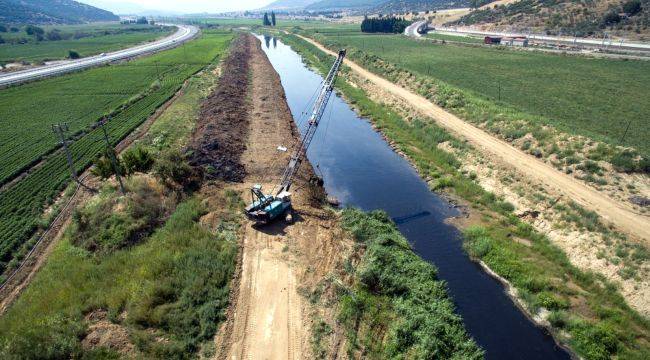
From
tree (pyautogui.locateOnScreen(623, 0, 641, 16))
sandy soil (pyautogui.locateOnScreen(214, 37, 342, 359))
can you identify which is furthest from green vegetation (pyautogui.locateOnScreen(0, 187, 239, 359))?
tree (pyautogui.locateOnScreen(623, 0, 641, 16))

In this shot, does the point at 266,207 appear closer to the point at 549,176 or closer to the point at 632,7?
the point at 549,176

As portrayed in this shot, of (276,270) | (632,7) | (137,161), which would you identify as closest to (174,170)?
(137,161)

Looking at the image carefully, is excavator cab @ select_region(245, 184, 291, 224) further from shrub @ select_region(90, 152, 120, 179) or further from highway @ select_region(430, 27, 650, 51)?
highway @ select_region(430, 27, 650, 51)

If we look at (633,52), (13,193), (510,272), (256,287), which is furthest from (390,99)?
(633,52)

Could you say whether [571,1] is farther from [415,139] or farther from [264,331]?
[264,331]

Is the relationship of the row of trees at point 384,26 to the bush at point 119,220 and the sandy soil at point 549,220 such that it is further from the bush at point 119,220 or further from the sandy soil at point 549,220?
the bush at point 119,220

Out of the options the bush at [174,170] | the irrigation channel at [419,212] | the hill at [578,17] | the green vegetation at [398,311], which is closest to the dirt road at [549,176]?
the irrigation channel at [419,212]

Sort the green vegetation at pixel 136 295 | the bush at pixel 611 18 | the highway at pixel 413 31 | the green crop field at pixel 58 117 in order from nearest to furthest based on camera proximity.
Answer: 1. the green vegetation at pixel 136 295
2. the green crop field at pixel 58 117
3. the bush at pixel 611 18
4. the highway at pixel 413 31

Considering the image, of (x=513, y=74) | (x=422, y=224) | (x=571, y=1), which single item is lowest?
(x=422, y=224)
